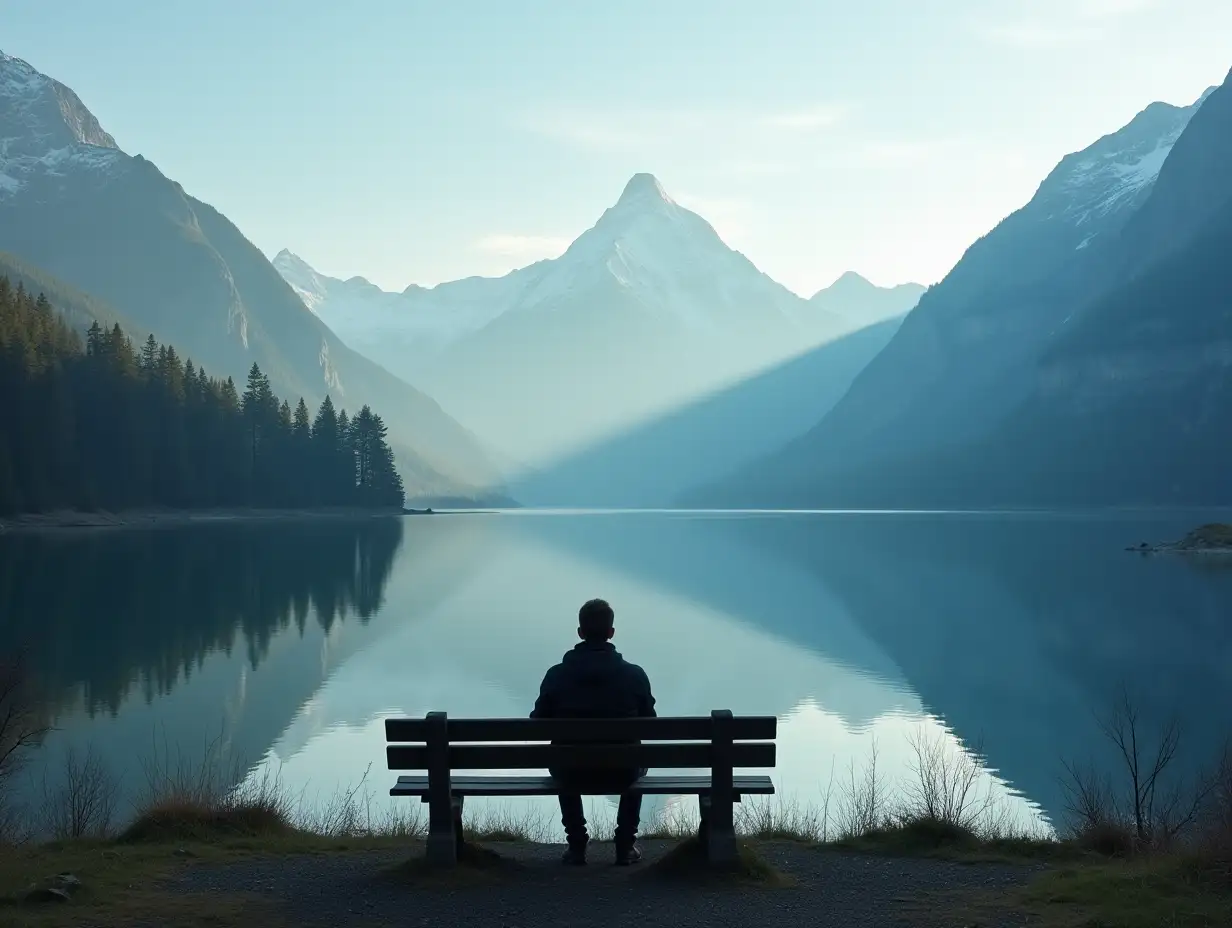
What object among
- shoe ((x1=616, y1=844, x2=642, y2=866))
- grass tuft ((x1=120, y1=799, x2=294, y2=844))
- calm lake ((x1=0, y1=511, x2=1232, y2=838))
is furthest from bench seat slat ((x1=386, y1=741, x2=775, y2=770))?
calm lake ((x1=0, y1=511, x2=1232, y2=838))

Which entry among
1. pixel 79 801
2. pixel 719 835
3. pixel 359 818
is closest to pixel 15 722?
pixel 79 801

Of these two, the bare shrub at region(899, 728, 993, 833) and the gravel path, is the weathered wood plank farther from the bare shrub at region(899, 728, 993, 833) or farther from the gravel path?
the bare shrub at region(899, 728, 993, 833)

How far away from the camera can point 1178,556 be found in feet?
286

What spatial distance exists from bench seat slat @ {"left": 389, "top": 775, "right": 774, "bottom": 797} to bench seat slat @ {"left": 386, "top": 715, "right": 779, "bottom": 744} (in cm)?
55

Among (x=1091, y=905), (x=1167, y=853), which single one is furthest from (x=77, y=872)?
Answer: (x=1167, y=853)

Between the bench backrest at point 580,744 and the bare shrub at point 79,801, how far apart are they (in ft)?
16.3

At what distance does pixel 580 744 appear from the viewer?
11.2m

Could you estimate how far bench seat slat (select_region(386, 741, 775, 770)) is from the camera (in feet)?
36.3

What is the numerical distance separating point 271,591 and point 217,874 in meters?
45.1

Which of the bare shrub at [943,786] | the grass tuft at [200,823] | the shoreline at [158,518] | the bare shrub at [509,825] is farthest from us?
the shoreline at [158,518]

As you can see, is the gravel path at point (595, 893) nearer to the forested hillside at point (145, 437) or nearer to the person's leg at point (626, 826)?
the person's leg at point (626, 826)

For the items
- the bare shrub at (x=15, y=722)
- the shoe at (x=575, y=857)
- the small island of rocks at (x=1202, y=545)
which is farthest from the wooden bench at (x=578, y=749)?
the small island of rocks at (x=1202, y=545)

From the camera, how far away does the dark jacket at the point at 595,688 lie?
1150 centimetres

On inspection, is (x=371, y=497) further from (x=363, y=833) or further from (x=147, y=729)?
(x=363, y=833)
